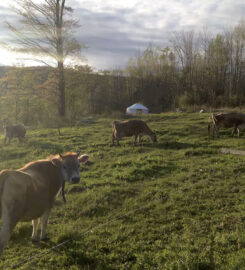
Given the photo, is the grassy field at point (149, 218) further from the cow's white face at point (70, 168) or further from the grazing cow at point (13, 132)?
the grazing cow at point (13, 132)

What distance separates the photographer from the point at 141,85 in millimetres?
52156

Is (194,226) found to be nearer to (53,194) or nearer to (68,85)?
(53,194)

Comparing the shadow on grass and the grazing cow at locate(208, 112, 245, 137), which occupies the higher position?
the grazing cow at locate(208, 112, 245, 137)

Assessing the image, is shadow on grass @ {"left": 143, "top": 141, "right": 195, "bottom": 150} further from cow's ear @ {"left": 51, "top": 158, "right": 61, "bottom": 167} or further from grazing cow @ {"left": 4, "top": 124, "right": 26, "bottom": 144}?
cow's ear @ {"left": 51, "top": 158, "right": 61, "bottom": 167}

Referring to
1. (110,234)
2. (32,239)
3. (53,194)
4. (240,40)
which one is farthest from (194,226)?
(240,40)

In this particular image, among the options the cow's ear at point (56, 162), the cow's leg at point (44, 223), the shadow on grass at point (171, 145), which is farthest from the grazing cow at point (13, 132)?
the cow's leg at point (44, 223)

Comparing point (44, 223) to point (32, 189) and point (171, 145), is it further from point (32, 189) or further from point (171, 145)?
point (171, 145)

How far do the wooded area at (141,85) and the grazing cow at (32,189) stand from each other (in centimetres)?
2049

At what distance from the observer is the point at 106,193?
719 centimetres

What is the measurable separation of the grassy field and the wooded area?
17.9 metres

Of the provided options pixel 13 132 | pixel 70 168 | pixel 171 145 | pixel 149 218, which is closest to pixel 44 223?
pixel 70 168

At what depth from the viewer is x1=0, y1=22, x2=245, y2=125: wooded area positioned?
97.0ft

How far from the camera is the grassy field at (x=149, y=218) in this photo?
13.0 feet

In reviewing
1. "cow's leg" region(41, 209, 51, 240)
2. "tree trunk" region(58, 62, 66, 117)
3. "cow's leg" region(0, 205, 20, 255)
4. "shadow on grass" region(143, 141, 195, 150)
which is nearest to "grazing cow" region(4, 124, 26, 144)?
"shadow on grass" region(143, 141, 195, 150)
